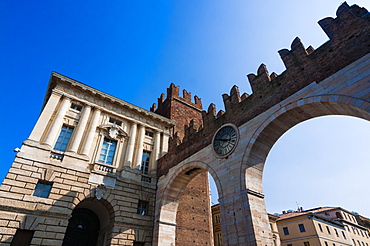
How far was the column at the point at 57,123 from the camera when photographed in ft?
45.7

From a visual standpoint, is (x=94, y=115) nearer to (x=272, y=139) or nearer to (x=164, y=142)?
(x=164, y=142)

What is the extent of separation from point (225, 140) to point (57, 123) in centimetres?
1122

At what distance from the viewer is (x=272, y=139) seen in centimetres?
1080

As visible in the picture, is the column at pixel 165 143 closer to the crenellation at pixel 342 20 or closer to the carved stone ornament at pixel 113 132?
the carved stone ornament at pixel 113 132

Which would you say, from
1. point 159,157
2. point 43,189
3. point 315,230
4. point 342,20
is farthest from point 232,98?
point 315,230

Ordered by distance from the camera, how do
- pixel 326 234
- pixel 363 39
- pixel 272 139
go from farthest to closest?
pixel 326 234, pixel 272 139, pixel 363 39

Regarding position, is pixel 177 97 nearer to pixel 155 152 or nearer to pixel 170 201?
pixel 155 152

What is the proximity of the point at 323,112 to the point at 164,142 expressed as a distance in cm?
1296

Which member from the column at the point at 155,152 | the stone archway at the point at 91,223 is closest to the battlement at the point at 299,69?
the column at the point at 155,152

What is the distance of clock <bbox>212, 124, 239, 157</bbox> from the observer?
11.5 metres

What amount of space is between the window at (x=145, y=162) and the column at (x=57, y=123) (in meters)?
6.52

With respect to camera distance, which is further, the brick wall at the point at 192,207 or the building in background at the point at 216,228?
the building in background at the point at 216,228

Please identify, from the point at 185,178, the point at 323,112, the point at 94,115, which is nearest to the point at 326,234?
the point at 185,178

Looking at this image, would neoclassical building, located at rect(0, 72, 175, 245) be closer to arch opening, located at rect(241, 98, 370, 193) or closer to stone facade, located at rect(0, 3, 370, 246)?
stone facade, located at rect(0, 3, 370, 246)
